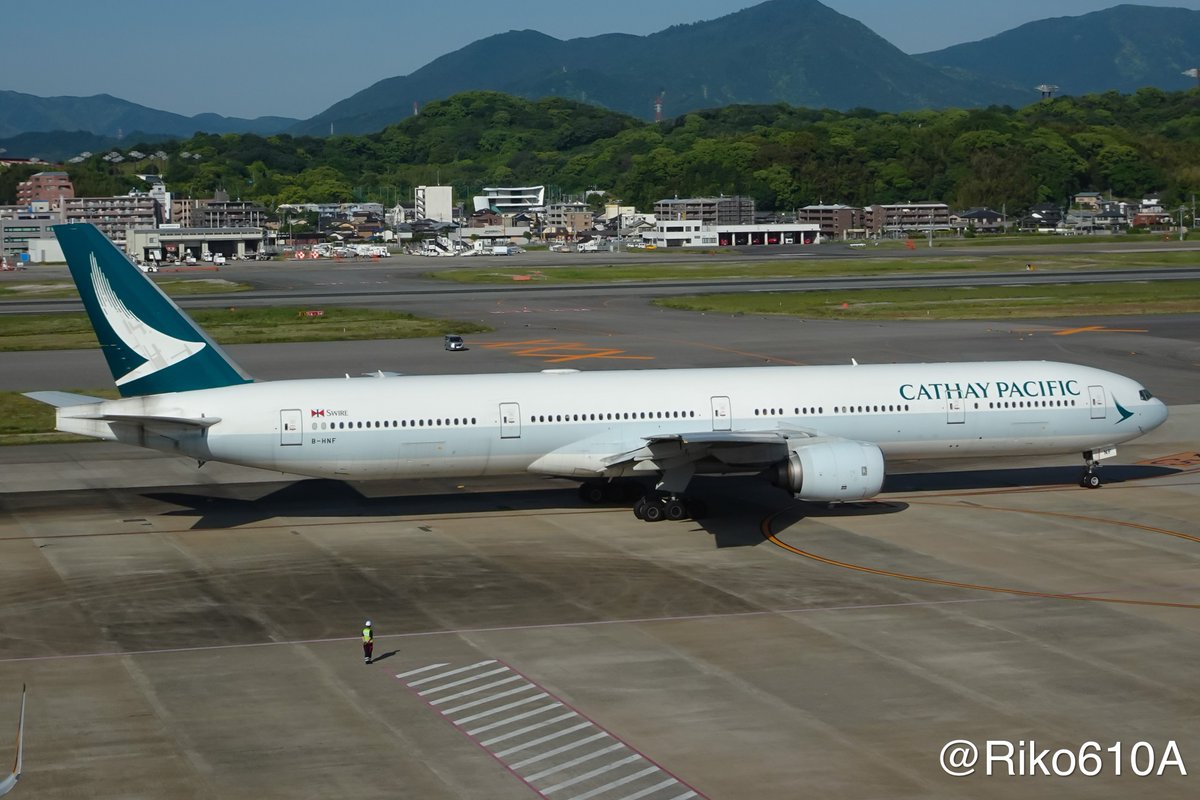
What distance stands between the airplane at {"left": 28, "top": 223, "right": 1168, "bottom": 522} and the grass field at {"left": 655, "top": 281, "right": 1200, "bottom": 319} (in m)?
58.8

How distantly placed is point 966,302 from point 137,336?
3286 inches

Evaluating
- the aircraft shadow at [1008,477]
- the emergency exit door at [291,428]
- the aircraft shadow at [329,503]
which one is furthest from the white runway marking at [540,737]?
the aircraft shadow at [1008,477]

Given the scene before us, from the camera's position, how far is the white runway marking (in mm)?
23094

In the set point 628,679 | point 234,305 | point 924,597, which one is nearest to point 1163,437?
point 924,597

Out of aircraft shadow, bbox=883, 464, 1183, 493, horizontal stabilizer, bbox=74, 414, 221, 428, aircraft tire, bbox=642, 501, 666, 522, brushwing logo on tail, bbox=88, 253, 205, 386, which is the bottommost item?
aircraft shadow, bbox=883, 464, 1183, 493

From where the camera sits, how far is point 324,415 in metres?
43.0

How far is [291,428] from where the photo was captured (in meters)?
42.8

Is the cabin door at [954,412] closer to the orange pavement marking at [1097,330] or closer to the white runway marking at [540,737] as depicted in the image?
the white runway marking at [540,737]

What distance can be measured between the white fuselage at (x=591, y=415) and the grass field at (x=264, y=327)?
173 ft

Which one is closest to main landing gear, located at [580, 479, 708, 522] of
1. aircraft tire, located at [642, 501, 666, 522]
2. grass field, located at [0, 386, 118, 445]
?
aircraft tire, located at [642, 501, 666, 522]

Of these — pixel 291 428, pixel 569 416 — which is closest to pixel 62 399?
pixel 291 428

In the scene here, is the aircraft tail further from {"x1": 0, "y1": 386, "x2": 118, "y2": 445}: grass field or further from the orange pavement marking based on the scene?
the orange pavement marking

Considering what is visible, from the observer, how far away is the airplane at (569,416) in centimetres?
4238

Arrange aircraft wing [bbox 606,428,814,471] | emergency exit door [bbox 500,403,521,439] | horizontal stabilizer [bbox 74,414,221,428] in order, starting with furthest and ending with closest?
emergency exit door [bbox 500,403,521,439] < horizontal stabilizer [bbox 74,414,221,428] < aircraft wing [bbox 606,428,814,471]
